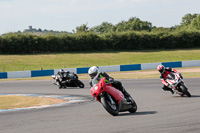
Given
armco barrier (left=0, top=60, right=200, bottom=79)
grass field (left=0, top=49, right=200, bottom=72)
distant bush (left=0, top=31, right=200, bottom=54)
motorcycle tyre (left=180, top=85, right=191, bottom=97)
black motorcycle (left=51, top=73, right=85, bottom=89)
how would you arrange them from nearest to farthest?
motorcycle tyre (left=180, top=85, right=191, bottom=97)
black motorcycle (left=51, top=73, right=85, bottom=89)
armco barrier (left=0, top=60, right=200, bottom=79)
grass field (left=0, top=49, right=200, bottom=72)
distant bush (left=0, top=31, right=200, bottom=54)

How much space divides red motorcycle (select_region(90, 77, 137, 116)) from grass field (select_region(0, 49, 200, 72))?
38163mm

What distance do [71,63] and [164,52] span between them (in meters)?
16.6

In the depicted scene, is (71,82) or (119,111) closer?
(119,111)

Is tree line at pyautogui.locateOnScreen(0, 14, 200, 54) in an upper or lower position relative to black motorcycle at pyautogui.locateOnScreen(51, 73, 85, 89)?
upper

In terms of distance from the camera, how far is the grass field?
161ft

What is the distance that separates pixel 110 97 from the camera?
30.3 ft

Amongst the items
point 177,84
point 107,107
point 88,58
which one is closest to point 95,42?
point 88,58

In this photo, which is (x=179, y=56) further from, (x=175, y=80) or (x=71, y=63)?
(x=175, y=80)

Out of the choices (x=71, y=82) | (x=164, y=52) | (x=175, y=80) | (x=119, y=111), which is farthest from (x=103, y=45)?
(x=119, y=111)

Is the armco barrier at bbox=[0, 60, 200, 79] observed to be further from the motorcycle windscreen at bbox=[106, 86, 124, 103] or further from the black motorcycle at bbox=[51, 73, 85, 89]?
the motorcycle windscreen at bbox=[106, 86, 124, 103]

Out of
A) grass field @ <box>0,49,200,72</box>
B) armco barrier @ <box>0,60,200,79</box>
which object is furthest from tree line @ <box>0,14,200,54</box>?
armco barrier @ <box>0,60,200,79</box>

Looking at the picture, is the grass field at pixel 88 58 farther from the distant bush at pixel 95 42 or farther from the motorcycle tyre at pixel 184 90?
the motorcycle tyre at pixel 184 90

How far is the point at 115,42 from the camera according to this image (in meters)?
62.0

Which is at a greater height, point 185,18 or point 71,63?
point 185,18
